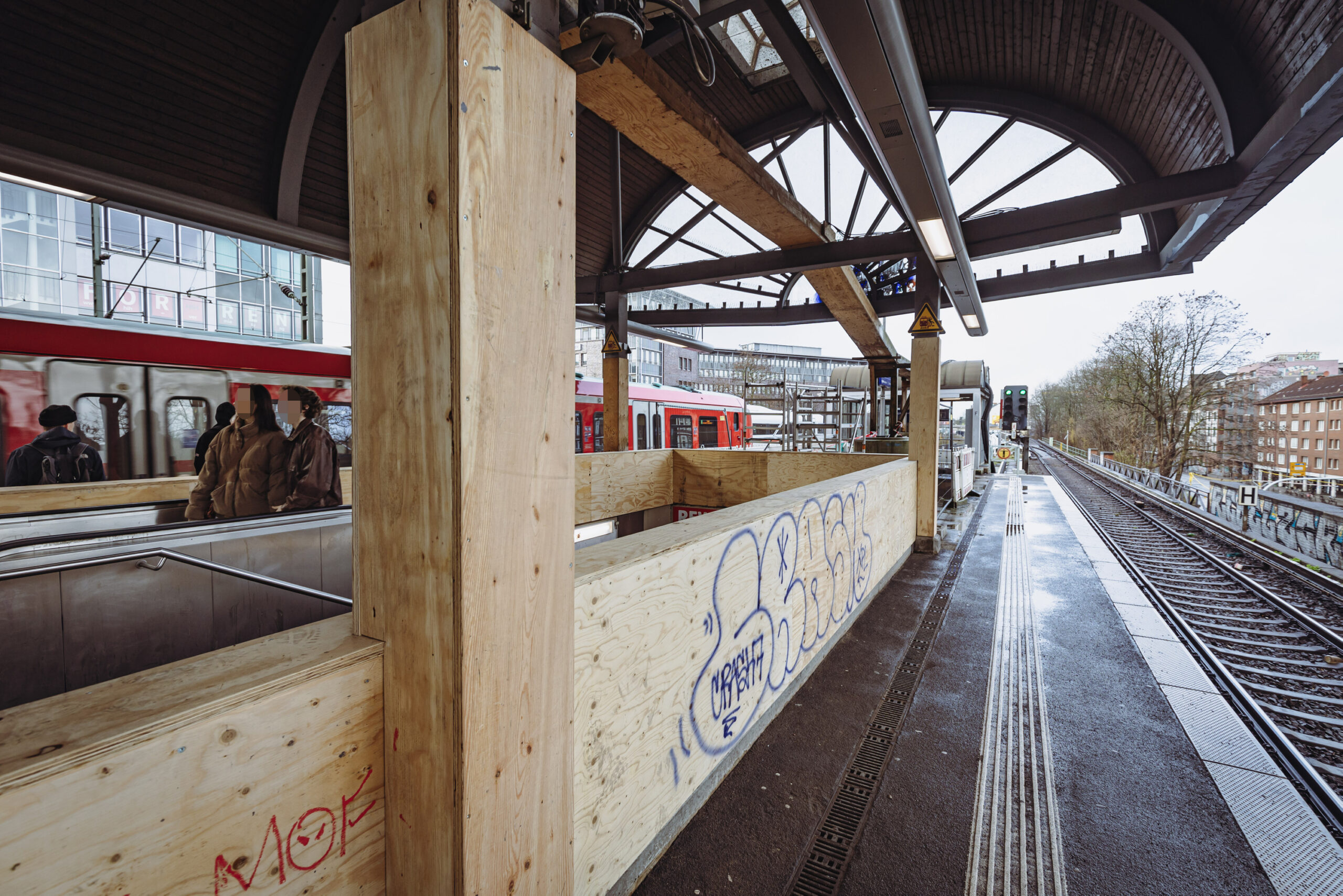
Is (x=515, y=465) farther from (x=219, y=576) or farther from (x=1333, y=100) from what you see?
(x=1333, y=100)

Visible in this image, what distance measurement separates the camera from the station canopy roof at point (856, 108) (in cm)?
421

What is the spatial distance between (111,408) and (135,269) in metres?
21.5

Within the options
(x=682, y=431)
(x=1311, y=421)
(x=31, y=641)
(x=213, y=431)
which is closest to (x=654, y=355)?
(x=682, y=431)

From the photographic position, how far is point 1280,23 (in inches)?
165

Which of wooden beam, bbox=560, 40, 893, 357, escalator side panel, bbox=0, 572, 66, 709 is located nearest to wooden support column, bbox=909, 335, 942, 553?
wooden beam, bbox=560, 40, 893, 357

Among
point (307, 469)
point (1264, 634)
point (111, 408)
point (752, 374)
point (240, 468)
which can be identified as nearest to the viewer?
point (240, 468)

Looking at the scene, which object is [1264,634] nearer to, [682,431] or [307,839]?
[307,839]

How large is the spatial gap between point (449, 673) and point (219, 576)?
2230 millimetres

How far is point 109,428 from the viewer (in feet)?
19.8

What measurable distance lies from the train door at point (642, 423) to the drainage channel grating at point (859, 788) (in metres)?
10.3

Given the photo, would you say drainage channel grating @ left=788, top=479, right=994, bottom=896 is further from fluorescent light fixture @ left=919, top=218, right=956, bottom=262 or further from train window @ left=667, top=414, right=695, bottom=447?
train window @ left=667, top=414, right=695, bottom=447

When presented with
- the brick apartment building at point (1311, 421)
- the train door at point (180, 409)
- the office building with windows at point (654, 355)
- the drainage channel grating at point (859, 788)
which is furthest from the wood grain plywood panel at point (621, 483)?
the brick apartment building at point (1311, 421)

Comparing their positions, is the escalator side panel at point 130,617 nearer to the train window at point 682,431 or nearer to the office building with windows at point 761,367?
the train window at point 682,431

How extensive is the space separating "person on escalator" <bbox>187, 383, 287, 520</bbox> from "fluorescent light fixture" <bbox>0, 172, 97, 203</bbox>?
4.10 m
